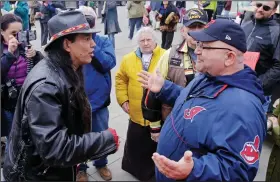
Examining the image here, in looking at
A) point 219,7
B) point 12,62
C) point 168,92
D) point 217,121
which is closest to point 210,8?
point 219,7

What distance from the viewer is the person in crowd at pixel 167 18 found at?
7.92m

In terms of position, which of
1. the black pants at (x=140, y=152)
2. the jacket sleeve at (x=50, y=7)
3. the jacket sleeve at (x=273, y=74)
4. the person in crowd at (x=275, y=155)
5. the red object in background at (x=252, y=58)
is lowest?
the black pants at (x=140, y=152)

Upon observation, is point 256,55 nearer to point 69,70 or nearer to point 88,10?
point 88,10

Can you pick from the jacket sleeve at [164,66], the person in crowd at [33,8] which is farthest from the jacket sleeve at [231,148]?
the person in crowd at [33,8]

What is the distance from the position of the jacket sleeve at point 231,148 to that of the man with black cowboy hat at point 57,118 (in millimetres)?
619

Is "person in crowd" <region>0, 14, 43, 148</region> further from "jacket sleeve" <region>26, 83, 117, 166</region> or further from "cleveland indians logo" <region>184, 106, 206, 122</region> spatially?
"cleveland indians logo" <region>184, 106, 206, 122</region>

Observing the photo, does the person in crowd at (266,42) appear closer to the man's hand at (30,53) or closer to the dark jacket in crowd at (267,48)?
the dark jacket in crowd at (267,48)

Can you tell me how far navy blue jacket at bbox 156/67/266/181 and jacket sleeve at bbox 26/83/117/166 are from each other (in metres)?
0.56

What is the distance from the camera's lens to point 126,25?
13391 mm

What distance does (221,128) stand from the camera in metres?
1.69

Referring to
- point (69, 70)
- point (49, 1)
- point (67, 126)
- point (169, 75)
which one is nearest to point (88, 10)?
point (169, 75)

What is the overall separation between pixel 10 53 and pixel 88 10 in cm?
98

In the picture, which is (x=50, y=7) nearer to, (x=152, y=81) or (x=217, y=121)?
(x=152, y=81)

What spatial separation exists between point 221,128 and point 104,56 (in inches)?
74.0
